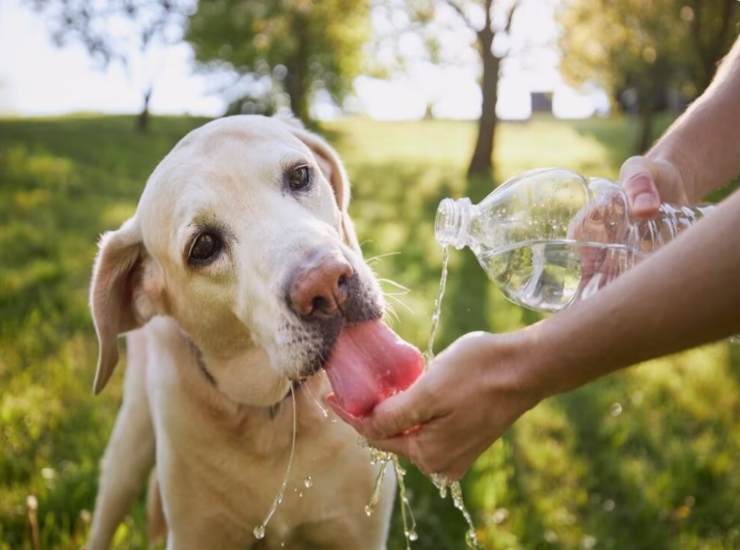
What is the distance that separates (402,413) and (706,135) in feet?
4.87

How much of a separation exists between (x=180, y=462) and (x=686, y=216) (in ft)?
6.24

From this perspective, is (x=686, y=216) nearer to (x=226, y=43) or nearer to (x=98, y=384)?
(x=98, y=384)

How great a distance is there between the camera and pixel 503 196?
267 cm

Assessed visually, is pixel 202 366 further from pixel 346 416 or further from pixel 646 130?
pixel 646 130

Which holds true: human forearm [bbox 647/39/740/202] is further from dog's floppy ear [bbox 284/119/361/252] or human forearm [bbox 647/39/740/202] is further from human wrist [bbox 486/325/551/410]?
human wrist [bbox 486/325/551/410]

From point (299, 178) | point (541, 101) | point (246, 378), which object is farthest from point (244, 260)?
point (541, 101)

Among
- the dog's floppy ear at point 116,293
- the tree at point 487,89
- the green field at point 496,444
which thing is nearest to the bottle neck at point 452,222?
the dog's floppy ear at point 116,293

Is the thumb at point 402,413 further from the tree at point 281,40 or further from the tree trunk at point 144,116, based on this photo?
the tree trunk at point 144,116

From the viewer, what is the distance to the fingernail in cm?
221

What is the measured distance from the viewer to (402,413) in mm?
1723

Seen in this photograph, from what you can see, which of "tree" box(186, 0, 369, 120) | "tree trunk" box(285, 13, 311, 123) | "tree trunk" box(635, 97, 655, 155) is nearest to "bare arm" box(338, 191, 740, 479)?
"tree trunk" box(635, 97, 655, 155)

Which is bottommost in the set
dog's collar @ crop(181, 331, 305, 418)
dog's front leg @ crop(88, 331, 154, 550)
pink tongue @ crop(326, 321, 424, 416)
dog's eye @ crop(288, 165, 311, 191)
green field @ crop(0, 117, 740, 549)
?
green field @ crop(0, 117, 740, 549)

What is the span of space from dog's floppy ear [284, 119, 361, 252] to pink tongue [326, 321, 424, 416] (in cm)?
81

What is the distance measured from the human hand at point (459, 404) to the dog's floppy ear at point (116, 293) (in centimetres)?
116
